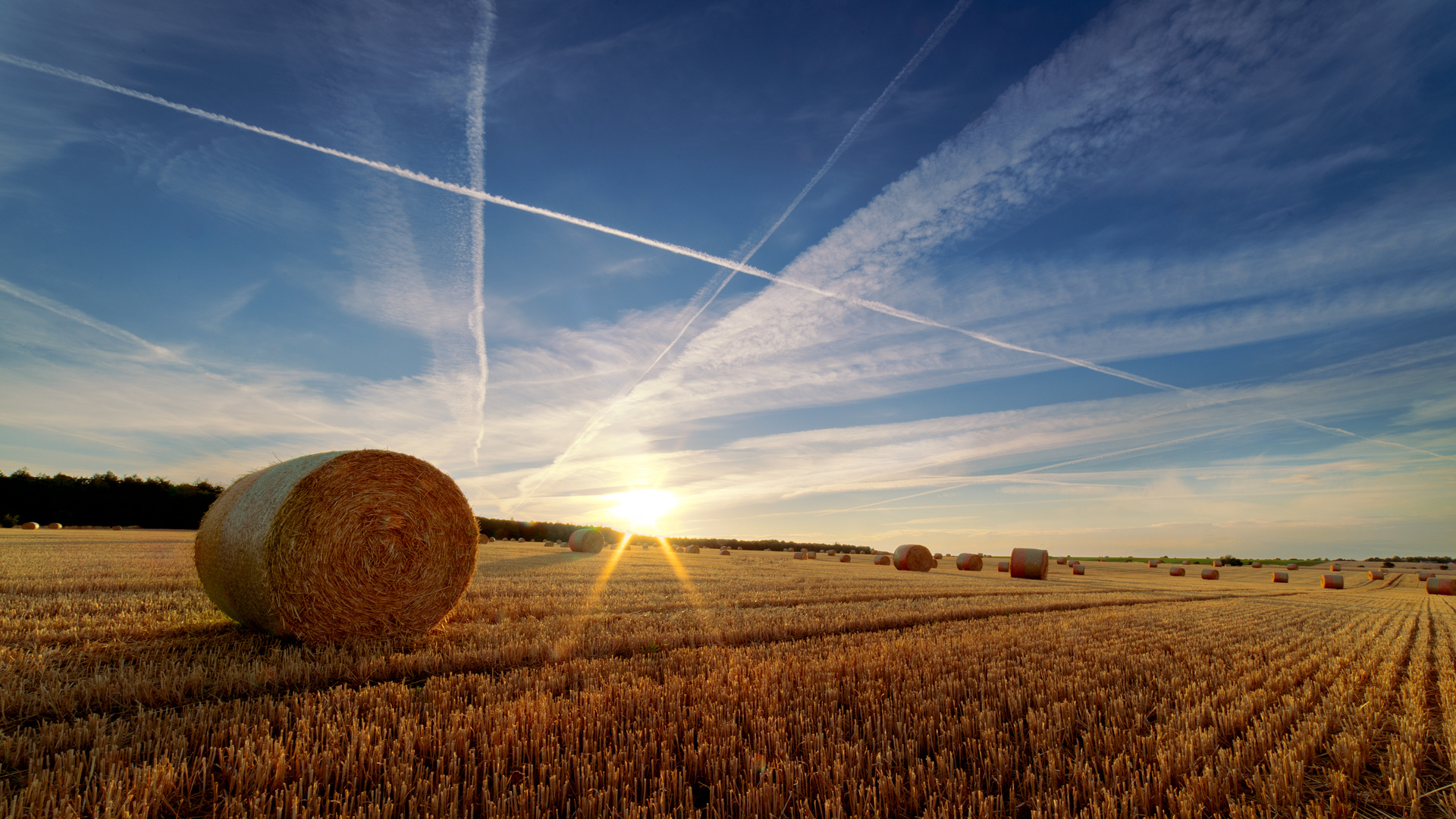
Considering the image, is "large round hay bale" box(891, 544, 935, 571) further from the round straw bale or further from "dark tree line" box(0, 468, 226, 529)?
"dark tree line" box(0, 468, 226, 529)

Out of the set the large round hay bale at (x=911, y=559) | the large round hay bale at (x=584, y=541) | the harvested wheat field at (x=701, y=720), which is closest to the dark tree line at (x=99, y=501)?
the large round hay bale at (x=584, y=541)

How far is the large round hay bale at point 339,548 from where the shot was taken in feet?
21.5

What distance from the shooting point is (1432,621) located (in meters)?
12.3

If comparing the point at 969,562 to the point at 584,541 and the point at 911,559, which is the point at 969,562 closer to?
the point at 911,559

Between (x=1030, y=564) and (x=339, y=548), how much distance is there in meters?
23.7

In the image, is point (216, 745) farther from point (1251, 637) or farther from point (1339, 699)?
point (1251, 637)

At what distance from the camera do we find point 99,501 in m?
39.6

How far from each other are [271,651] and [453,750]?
146 inches

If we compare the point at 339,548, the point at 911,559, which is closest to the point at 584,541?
the point at 911,559

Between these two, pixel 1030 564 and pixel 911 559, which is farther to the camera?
pixel 911 559

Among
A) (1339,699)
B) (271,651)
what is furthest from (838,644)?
(271,651)

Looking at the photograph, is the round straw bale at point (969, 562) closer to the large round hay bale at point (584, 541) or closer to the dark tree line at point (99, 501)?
the large round hay bale at point (584, 541)

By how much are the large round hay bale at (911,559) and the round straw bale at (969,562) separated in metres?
3.05

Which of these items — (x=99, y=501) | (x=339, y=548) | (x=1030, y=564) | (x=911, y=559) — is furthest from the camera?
(x=99, y=501)
